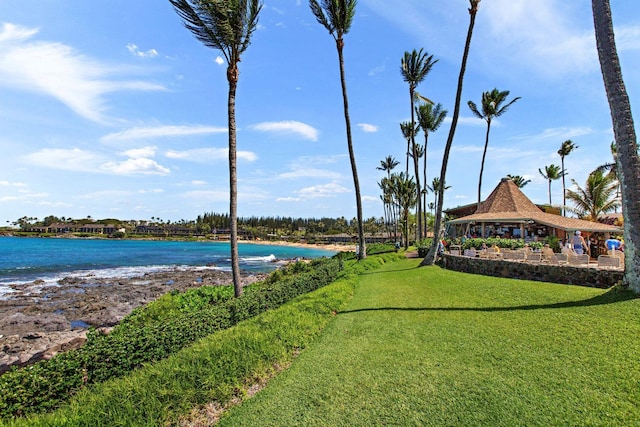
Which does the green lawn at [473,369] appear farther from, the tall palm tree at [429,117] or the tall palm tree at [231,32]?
the tall palm tree at [429,117]

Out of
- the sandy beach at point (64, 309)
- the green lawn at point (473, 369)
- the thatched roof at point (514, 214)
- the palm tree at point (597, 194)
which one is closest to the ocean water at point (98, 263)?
the sandy beach at point (64, 309)

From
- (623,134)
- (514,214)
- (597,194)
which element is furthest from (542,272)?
(597,194)

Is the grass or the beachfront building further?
the beachfront building

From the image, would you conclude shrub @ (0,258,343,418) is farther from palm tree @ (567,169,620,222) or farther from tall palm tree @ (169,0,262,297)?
palm tree @ (567,169,620,222)

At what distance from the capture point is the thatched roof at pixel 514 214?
60.7 ft

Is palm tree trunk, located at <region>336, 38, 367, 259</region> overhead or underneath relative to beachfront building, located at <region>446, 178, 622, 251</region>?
overhead

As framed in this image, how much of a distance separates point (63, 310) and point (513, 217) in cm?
2674

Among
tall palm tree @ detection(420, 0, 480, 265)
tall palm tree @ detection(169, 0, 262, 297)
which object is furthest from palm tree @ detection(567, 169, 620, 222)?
tall palm tree @ detection(169, 0, 262, 297)

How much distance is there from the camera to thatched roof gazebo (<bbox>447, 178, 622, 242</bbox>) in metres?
19.5

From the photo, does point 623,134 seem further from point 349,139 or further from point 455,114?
point 349,139

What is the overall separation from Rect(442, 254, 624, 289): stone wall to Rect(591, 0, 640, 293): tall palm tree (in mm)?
1837

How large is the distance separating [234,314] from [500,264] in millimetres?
10639

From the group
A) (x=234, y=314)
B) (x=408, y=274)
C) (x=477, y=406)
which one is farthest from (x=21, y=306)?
(x=477, y=406)

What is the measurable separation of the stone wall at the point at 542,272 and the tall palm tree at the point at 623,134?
6.03 ft
